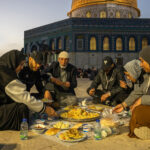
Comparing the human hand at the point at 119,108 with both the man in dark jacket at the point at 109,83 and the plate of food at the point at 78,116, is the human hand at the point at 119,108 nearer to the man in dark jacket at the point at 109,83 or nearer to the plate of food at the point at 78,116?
the plate of food at the point at 78,116

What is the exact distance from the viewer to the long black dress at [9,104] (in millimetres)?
2133

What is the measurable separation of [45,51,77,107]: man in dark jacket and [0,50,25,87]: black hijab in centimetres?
132

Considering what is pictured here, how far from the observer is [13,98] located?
2199mm

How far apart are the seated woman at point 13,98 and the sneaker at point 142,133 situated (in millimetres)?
1020

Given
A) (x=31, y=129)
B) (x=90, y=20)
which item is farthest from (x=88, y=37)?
(x=31, y=129)

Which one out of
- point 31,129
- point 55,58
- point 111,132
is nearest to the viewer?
point 111,132

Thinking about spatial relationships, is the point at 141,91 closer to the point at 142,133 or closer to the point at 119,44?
the point at 142,133

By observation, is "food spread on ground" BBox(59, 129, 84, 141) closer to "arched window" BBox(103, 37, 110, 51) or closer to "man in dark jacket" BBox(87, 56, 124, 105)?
"man in dark jacket" BBox(87, 56, 124, 105)

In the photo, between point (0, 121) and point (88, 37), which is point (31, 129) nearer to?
point (0, 121)

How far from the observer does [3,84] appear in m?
2.12

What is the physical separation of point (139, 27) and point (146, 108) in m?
18.1

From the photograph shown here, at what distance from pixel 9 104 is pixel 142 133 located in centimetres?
155

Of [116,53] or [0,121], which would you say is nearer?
[0,121]

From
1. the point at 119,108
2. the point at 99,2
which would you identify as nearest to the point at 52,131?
the point at 119,108
